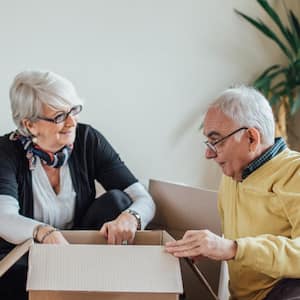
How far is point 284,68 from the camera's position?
100 inches

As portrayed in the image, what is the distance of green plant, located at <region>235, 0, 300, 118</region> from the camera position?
2438 mm

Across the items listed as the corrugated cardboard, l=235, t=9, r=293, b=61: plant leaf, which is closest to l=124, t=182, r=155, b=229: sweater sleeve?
the corrugated cardboard

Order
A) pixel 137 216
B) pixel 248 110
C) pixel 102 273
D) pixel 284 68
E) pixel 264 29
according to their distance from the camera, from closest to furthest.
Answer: pixel 102 273 < pixel 248 110 < pixel 137 216 < pixel 264 29 < pixel 284 68

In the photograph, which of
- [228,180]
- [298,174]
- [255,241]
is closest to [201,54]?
[228,180]

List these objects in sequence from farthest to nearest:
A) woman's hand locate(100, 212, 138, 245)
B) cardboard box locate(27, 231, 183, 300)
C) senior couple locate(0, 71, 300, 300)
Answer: woman's hand locate(100, 212, 138, 245)
senior couple locate(0, 71, 300, 300)
cardboard box locate(27, 231, 183, 300)

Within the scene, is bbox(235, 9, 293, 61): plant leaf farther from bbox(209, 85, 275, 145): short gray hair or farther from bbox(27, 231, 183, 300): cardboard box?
bbox(27, 231, 183, 300): cardboard box

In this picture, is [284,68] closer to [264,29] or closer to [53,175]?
[264,29]

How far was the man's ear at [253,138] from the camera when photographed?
141cm

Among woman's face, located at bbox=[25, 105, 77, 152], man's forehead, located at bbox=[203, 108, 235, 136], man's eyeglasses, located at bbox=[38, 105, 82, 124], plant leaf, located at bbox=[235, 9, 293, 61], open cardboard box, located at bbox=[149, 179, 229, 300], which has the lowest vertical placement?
open cardboard box, located at bbox=[149, 179, 229, 300]

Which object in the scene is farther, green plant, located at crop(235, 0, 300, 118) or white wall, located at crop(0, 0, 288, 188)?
green plant, located at crop(235, 0, 300, 118)

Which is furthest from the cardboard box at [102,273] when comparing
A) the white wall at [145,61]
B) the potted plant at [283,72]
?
the potted plant at [283,72]

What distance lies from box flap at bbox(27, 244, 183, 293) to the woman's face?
1.83 ft

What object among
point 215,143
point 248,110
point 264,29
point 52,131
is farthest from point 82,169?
point 264,29

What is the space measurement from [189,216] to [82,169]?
0.42 m
